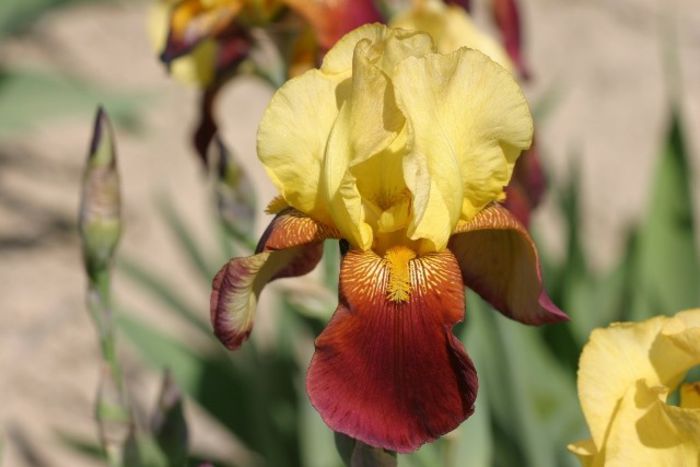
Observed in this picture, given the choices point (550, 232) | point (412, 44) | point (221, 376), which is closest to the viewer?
point (412, 44)

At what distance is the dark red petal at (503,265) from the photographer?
0.89 m

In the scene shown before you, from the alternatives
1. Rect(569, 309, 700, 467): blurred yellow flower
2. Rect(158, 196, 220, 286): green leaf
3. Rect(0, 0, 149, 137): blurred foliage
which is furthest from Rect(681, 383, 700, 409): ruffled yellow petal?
Rect(0, 0, 149, 137): blurred foliage

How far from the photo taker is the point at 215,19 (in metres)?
1.40

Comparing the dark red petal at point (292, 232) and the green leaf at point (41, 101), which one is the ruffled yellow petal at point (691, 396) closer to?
the dark red petal at point (292, 232)

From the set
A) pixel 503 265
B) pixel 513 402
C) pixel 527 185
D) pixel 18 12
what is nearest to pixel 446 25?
pixel 527 185

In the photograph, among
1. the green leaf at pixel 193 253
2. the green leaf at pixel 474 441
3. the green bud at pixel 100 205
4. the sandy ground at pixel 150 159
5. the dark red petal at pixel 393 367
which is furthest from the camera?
the sandy ground at pixel 150 159

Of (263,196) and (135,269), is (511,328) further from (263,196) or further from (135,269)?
(263,196)

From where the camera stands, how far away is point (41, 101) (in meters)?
2.67

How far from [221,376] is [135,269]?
11.3 inches

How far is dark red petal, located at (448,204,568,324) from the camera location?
887 mm

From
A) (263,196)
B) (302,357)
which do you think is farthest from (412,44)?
(263,196)

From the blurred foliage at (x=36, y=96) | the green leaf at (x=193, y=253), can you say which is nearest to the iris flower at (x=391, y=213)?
the green leaf at (x=193, y=253)

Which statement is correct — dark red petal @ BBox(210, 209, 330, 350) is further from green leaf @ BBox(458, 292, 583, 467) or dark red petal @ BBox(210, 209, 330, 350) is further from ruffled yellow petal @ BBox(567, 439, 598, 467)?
green leaf @ BBox(458, 292, 583, 467)

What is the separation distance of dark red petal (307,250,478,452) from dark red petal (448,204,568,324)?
79 millimetres
